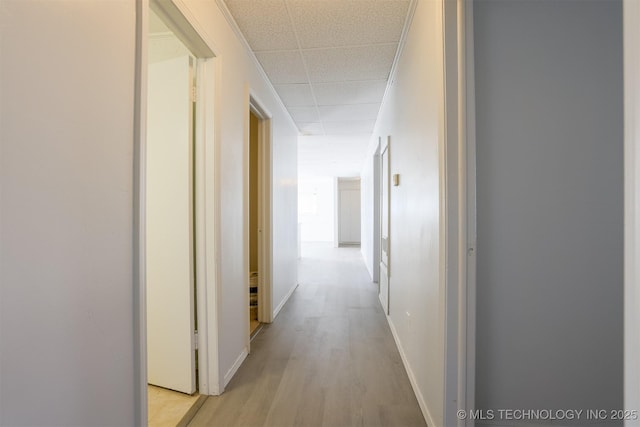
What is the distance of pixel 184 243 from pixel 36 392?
3.50 ft

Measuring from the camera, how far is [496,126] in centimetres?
149

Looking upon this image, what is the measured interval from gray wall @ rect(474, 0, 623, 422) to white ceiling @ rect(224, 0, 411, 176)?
0.78 m

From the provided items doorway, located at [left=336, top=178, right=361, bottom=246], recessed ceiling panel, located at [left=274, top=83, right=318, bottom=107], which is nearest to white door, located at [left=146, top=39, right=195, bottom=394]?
recessed ceiling panel, located at [left=274, top=83, right=318, bottom=107]

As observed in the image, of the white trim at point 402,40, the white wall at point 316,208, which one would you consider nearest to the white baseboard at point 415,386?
the white trim at point 402,40

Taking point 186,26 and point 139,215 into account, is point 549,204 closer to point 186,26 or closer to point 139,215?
point 139,215

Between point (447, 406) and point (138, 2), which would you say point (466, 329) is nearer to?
point (447, 406)

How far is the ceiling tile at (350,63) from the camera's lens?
237 centimetres

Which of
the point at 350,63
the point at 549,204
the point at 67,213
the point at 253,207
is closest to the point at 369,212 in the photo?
the point at 253,207

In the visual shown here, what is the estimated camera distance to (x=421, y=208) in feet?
5.63

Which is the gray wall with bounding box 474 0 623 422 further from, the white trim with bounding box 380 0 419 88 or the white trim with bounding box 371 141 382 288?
the white trim with bounding box 371 141 382 288

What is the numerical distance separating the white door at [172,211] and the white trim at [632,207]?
6.03 feet

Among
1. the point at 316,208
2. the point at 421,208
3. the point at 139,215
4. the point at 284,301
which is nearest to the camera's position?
the point at 139,215

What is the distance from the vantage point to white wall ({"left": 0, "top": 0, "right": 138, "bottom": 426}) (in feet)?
2.27

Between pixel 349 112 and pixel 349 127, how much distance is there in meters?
0.71
